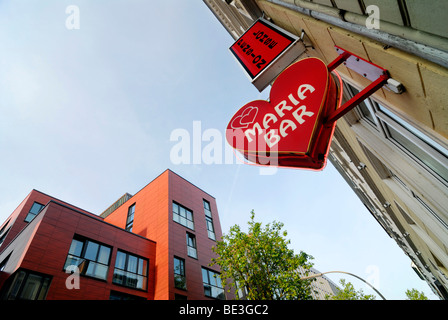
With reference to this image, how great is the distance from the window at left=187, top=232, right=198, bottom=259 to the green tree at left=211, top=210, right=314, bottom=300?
4.02 metres

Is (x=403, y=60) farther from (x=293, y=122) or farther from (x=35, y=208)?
(x=35, y=208)

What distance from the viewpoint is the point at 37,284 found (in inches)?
415

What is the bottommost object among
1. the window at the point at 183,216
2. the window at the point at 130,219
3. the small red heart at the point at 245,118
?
A: the small red heart at the point at 245,118

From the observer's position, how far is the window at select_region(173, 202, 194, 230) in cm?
1880

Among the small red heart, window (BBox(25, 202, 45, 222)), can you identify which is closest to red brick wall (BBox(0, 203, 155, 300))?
window (BBox(25, 202, 45, 222))

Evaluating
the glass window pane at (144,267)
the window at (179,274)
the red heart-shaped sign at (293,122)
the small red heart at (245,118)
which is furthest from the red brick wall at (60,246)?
the red heart-shaped sign at (293,122)

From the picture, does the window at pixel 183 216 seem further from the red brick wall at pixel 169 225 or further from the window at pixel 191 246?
the window at pixel 191 246

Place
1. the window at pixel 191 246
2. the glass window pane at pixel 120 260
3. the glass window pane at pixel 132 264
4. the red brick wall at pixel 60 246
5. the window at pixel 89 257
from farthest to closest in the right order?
the window at pixel 191 246
the glass window pane at pixel 132 264
the glass window pane at pixel 120 260
the window at pixel 89 257
the red brick wall at pixel 60 246

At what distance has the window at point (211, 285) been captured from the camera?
16.5m

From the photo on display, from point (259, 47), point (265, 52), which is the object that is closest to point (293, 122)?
point (265, 52)

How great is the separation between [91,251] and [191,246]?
726cm

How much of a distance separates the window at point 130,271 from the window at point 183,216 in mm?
4114

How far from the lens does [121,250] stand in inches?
587
